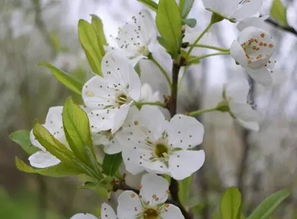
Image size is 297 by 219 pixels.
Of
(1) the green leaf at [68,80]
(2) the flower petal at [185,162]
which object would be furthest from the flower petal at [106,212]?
(1) the green leaf at [68,80]

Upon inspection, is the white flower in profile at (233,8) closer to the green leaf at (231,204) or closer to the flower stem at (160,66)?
the flower stem at (160,66)

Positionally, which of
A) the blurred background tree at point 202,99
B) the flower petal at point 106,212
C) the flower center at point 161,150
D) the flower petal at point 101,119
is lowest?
the blurred background tree at point 202,99

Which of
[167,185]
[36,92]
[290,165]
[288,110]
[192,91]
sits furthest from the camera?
[36,92]

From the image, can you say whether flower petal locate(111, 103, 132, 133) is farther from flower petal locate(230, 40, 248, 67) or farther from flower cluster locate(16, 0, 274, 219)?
flower petal locate(230, 40, 248, 67)

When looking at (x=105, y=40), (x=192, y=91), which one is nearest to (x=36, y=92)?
(x=192, y=91)

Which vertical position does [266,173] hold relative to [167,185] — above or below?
below

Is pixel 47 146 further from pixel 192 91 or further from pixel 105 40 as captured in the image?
pixel 192 91
